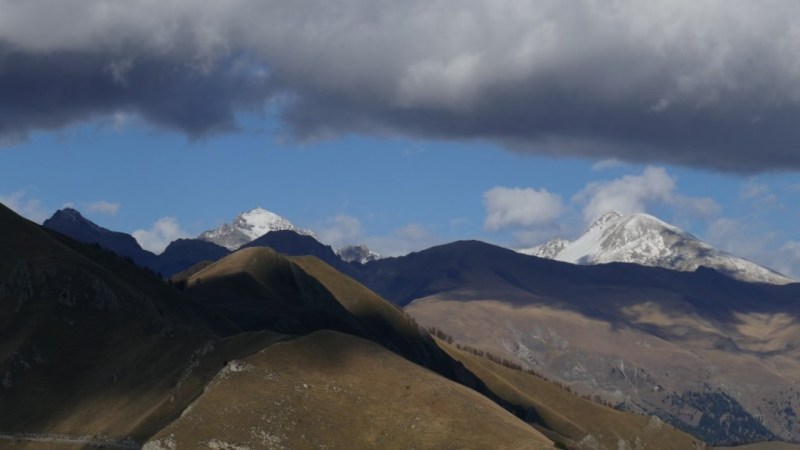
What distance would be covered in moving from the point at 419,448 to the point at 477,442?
976cm

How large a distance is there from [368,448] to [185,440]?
1195 inches

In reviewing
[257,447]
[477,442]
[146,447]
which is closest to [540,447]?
[477,442]

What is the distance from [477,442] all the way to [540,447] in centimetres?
1045

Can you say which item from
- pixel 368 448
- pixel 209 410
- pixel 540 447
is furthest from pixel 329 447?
pixel 540 447

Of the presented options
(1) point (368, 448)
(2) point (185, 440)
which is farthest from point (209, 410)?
(1) point (368, 448)

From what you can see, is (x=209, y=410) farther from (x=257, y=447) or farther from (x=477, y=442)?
(x=477, y=442)

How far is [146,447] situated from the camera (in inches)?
7436

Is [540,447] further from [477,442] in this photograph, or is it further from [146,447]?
[146,447]

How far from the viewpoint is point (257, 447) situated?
637 ft

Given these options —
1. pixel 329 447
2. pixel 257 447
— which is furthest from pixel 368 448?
pixel 257 447

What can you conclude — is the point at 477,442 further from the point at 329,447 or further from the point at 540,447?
the point at 329,447

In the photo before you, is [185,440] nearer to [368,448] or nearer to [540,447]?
[368,448]

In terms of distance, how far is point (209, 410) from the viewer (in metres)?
200

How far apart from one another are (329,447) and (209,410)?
2075 centimetres
